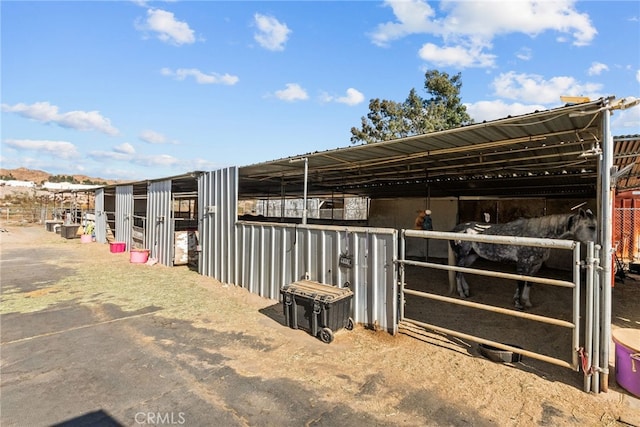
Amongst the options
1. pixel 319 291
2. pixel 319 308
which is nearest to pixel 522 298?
pixel 319 291

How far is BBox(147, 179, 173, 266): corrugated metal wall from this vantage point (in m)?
10.5

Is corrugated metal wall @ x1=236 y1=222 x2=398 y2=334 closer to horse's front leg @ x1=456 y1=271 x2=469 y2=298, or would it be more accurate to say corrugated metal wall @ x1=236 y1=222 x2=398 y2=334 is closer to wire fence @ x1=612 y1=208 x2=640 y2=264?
horse's front leg @ x1=456 y1=271 x2=469 y2=298

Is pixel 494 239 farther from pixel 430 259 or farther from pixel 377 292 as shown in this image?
pixel 430 259

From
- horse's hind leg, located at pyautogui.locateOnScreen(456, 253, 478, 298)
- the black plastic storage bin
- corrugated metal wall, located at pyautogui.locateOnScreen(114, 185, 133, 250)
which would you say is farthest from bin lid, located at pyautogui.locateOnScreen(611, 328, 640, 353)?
corrugated metal wall, located at pyautogui.locateOnScreen(114, 185, 133, 250)

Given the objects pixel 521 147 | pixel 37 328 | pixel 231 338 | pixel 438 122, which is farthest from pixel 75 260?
pixel 438 122

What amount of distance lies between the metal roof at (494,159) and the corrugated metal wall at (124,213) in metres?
7.03

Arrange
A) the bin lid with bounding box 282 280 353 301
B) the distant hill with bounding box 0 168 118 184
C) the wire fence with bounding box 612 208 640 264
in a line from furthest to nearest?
the distant hill with bounding box 0 168 118 184, the wire fence with bounding box 612 208 640 264, the bin lid with bounding box 282 280 353 301

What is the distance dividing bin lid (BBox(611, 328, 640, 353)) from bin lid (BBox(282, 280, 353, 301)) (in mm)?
3046

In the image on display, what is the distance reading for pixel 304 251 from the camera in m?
6.05

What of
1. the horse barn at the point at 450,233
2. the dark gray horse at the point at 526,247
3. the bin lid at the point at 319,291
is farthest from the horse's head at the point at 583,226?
the bin lid at the point at 319,291

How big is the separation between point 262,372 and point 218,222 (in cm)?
531

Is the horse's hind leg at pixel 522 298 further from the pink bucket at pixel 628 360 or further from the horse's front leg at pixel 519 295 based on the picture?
the pink bucket at pixel 628 360

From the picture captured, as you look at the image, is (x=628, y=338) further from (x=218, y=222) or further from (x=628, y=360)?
(x=218, y=222)

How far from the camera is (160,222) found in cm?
1111
